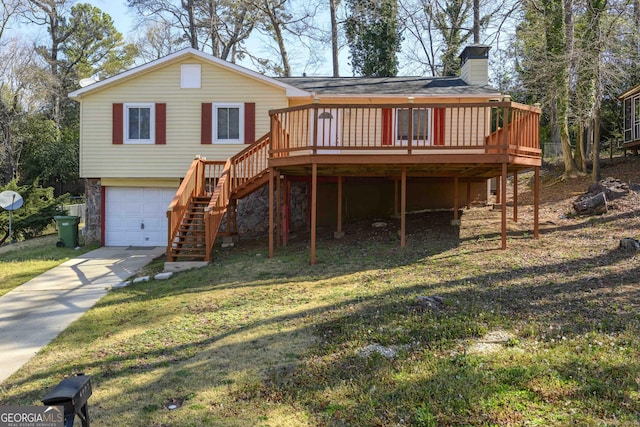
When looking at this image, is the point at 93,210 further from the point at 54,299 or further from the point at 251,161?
the point at 54,299

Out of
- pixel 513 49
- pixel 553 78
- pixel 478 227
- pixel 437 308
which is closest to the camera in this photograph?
pixel 437 308

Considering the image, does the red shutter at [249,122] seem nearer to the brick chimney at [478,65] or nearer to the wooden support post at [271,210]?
the wooden support post at [271,210]

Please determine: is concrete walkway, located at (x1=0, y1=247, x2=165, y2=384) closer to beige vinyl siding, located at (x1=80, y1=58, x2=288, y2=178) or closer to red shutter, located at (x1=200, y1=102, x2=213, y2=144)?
beige vinyl siding, located at (x1=80, y1=58, x2=288, y2=178)

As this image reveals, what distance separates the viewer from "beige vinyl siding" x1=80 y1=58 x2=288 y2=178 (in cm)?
1394

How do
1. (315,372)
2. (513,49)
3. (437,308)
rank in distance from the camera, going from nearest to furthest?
1. (315,372)
2. (437,308)
3. (513,49)

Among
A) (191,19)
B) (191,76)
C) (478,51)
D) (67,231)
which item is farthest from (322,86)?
(191,19)

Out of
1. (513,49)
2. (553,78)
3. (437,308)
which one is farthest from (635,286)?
(513,49)

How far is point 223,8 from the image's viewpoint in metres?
26.4

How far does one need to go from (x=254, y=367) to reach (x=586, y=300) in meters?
3.91

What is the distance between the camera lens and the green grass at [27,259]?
10.0 meters

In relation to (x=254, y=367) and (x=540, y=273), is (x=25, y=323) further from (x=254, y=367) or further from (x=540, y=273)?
(x=540, y=273)

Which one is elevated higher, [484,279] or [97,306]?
[484,279]

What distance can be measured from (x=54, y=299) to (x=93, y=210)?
6670 mm

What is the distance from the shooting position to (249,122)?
13.8 meters
